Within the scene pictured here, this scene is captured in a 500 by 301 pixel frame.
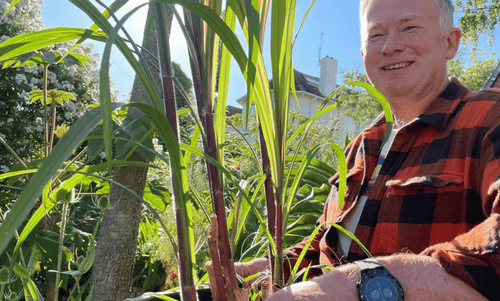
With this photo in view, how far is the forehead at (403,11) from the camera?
107cm

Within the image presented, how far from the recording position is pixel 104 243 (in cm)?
122

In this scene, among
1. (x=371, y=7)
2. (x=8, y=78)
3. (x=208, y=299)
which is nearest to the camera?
(x=208, y=299)

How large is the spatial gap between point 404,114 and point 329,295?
0.85 metres

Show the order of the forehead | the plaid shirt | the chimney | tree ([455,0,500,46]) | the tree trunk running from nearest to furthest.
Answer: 1. the plaid shirt
2. the forehead
3. the tree trunk
4. tree ([455,0,500,46])
5. the chimney

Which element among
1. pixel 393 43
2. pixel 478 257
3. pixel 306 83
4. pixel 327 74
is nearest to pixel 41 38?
pixel 478 257

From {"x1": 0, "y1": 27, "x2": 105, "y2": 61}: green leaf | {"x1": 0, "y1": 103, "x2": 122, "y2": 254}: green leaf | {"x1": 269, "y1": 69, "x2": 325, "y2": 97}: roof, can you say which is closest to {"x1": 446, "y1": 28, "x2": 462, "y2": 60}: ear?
{"x1": 0, "y1": 27, "x2": 105, "y2": 61}: green leaf

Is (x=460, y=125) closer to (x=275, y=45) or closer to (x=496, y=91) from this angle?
(x=496, y=91)

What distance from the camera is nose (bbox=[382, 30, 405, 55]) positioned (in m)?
1.08

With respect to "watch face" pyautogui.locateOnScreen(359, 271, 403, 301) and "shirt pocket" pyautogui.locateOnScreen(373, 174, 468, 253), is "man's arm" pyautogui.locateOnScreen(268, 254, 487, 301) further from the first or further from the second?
"shirt pocket" pyautogui.locateOnScreen(373, 174, 468, 253)

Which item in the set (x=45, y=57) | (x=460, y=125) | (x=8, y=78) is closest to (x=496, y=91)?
(x=460, y=125)

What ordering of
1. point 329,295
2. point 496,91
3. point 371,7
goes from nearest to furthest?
point 329,295 → point 496,91 → point 371,7

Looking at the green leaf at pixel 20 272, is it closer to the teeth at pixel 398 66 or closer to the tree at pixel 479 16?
Answer: the teeth at pixel 398 66

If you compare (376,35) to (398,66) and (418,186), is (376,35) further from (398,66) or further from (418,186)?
(418,186)

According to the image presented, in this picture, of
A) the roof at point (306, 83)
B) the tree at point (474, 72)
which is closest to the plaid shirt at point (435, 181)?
the roof at point (306, 83)
